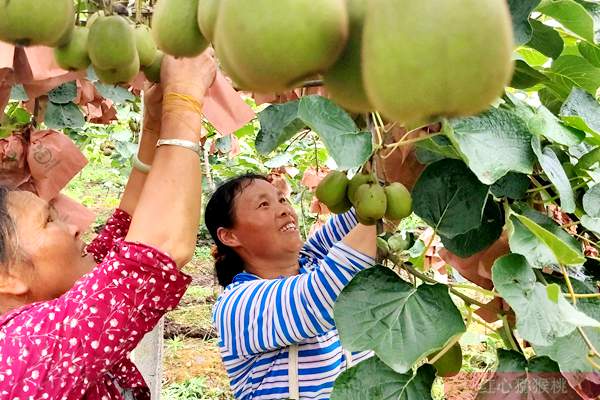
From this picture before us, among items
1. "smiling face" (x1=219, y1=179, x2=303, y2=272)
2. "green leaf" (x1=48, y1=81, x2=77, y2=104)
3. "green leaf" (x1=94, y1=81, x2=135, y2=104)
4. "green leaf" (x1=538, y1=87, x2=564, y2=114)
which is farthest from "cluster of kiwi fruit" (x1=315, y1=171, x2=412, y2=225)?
"green leaf" (x1=48, y1=81, x2=77, y2=104)

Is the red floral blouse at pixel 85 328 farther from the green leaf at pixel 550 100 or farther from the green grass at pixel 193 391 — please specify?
the green grass at pixel 193 391

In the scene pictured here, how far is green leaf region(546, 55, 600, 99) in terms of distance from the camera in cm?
92

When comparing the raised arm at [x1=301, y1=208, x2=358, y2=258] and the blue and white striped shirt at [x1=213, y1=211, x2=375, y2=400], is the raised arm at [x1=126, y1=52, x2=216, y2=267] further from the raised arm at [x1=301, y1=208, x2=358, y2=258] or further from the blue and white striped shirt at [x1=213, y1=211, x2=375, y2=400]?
the raised arm at [x1=301, y1=208, x2=358, y2=258]

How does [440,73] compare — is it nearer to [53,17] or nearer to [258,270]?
[53,17]

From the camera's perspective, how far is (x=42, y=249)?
1.33 m

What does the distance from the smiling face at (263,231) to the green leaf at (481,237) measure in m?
0.96

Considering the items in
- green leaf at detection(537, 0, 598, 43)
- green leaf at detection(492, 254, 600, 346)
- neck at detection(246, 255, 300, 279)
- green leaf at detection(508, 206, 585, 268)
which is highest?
green leaf at detection(537, 0, 598, 43)

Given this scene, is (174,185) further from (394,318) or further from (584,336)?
(584,336)

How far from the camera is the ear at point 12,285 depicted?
4.27 feet

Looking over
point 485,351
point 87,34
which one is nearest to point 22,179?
point 87,34

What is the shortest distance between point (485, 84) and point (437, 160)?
2.03 feet

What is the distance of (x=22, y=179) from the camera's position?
73.9 inches

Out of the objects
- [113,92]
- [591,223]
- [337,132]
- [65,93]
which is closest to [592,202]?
[591,223]

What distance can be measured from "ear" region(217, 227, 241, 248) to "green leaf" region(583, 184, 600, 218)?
119cm
